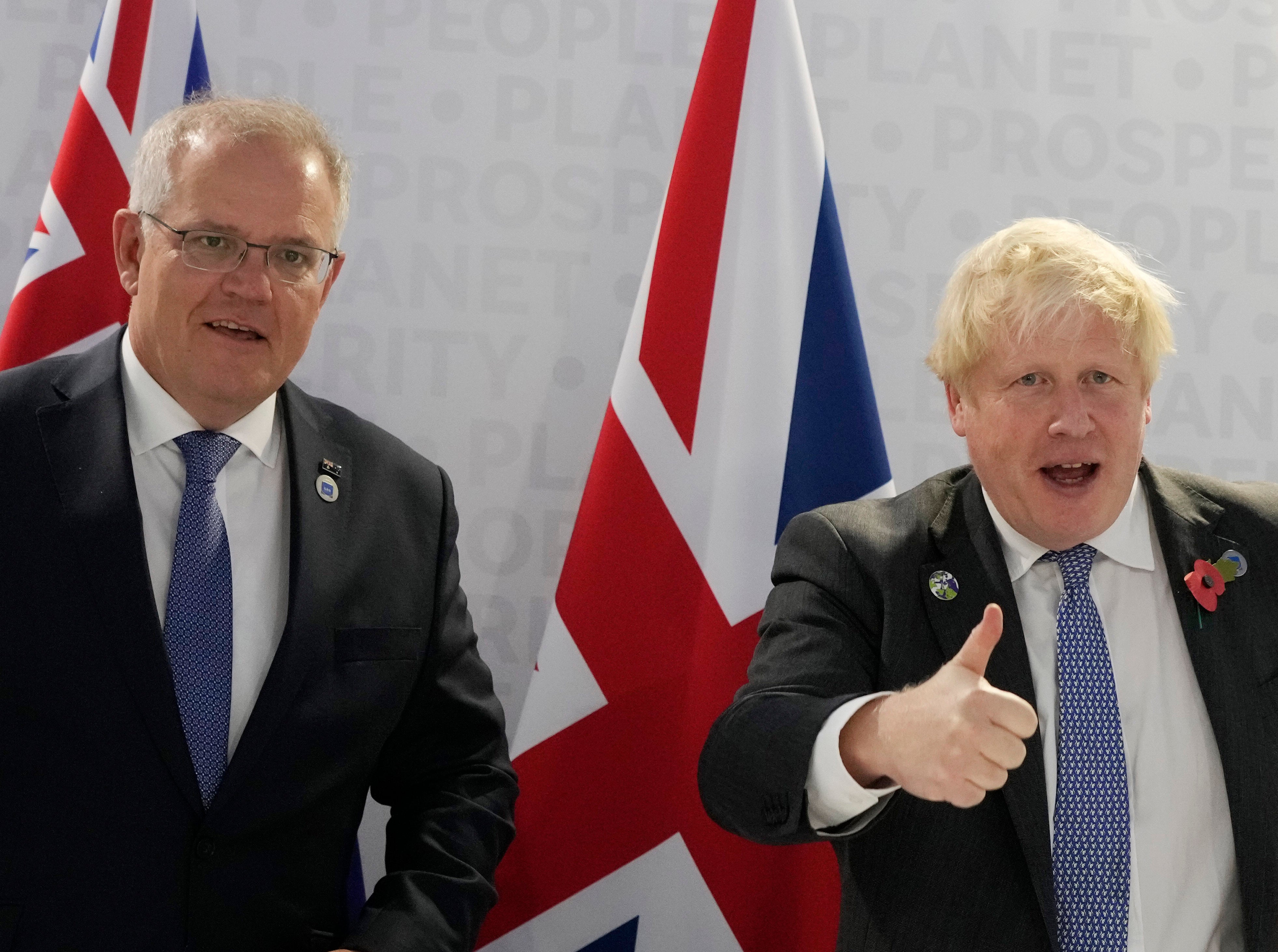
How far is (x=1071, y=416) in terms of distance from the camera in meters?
1.83

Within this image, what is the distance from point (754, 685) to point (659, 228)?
1043 millimetres

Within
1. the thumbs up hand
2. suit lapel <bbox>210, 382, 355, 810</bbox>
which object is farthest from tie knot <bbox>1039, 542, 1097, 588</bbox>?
suit lapel <bbox>210, 382, 355, 810</bbox>

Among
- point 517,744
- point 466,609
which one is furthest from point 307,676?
point 517,744

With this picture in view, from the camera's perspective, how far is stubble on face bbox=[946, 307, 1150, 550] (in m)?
1.85

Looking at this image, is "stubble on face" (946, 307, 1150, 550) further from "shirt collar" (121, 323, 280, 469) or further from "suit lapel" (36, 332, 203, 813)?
"suit lapel" (36, 332, 203, 813)

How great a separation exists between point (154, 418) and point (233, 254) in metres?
0.28

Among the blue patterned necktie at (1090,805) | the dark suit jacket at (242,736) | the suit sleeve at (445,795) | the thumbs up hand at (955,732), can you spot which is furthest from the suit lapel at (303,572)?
the blue patterned necktie at (1090,805)

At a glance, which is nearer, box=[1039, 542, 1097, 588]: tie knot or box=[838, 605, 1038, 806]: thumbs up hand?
box=[838, 605, 1038, 806]: thumbs up hand

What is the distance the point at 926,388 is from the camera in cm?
291

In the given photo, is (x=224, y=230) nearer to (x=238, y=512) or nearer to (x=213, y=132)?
(x=213, y=132)

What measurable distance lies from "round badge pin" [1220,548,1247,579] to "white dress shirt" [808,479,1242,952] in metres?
0.10

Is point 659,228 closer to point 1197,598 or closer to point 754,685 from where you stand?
point 754,685

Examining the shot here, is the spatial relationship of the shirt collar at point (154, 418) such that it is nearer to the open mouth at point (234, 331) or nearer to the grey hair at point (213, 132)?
the open mouth at point (234, 331)

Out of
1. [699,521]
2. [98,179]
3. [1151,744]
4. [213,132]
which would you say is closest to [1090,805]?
[1151,744]
